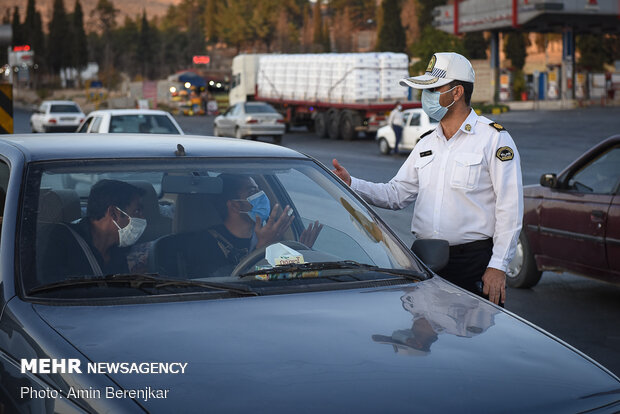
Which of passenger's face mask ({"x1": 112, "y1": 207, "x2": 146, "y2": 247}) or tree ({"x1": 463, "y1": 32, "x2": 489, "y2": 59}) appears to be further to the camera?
tree ({"x1": 463, "y1": 32, "x2": 489, "y2": 59})

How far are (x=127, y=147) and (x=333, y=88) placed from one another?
1470 inches

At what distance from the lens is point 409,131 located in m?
30.3

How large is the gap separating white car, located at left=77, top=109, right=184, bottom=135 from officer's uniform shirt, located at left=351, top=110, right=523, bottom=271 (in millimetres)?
12419

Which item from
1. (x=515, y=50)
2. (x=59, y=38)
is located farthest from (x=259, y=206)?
(x=59, y=38)

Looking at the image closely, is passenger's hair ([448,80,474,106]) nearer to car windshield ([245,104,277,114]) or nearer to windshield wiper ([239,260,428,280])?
windshield wiper ([239,260,428,280])

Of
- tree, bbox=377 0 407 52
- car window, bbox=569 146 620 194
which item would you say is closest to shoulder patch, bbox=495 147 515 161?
car window, bbox=569 146 620 194

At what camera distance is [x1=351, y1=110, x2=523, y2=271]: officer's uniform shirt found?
4723 millimetres

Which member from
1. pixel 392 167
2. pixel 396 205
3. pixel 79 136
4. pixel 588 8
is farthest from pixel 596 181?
pixel 588 8

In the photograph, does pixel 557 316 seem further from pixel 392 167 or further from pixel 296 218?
pixel 392 167

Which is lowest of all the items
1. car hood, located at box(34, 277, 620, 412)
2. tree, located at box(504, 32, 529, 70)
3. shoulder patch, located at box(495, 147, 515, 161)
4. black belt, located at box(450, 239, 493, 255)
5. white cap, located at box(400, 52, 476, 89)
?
black belt, located at box(450, 239, 493, 255)

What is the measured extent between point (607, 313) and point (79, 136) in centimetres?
527

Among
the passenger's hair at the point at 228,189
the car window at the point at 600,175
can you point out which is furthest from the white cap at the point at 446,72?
the car window at the point at 600,175

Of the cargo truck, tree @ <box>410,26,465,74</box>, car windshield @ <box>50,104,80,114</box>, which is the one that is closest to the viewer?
the cargo truck

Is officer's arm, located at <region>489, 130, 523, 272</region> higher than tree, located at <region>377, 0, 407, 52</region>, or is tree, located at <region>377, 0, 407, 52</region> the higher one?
tree, located at <region>377, 0, 407, 52</region>
